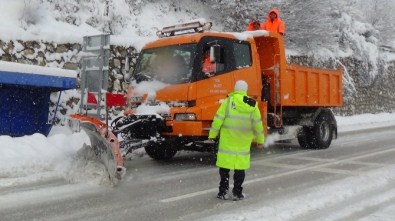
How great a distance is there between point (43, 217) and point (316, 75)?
8.38 meters

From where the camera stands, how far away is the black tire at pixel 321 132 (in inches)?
479

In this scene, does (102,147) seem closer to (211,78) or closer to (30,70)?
(211,78)

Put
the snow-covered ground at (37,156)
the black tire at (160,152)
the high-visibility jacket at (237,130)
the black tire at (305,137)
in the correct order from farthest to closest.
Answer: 1. the black tire at (305,137)
2. the black tire at (160,152)
3. the snow-covered ground at (37,156)
4. the high-visibility jacket at (237,130)

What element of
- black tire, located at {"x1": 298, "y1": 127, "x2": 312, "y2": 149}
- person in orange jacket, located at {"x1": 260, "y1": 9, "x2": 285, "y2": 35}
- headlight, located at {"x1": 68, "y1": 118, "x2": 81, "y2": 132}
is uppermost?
person in orange jacket, located at {"x1": 260, "y1": 9, "x2": 285, "y2": 35}

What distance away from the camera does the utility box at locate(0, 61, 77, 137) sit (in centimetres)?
940

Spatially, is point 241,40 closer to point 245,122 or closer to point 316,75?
point 316,75

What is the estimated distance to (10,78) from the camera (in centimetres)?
921

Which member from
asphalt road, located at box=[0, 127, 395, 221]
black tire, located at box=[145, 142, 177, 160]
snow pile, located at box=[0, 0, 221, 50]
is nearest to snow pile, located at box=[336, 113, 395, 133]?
snow pile, located at box=[0, 0, 221, 50]

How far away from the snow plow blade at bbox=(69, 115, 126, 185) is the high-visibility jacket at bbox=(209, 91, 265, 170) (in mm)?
1562

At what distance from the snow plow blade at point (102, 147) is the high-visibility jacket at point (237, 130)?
5.12 feet

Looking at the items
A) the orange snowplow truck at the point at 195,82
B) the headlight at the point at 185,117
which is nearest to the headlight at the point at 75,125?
the orange snowplow truck at the point at 195,82

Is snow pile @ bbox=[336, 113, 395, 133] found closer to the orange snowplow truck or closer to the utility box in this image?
the orange snowplow truck

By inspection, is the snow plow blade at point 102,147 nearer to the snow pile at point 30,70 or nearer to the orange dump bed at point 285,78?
the snow pile at point 30,70

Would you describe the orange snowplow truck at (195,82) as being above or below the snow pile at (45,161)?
above
